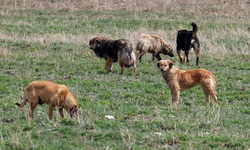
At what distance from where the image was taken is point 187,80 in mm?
12516

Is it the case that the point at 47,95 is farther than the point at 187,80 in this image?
No

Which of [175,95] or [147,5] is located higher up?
[147,5]

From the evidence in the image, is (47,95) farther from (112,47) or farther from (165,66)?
(112,47)

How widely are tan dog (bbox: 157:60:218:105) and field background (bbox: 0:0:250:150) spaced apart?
309 millimetres

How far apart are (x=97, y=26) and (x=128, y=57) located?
1083 centimetres

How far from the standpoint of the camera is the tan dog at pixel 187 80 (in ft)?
40.8

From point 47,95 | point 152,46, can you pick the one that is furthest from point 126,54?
point 47,95

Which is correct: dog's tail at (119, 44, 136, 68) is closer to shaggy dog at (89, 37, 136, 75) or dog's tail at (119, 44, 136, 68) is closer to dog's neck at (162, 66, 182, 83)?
shaggy dog at (89, 37, 136, 75)

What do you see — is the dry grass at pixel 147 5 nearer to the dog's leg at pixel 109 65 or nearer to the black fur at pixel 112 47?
the black fur at pixel 112 47

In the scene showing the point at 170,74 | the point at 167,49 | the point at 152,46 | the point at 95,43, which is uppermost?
the point at 95,43

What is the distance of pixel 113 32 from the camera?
2425 centimetres

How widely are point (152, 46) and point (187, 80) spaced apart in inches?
252

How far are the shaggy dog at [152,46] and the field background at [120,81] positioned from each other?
0.52 m

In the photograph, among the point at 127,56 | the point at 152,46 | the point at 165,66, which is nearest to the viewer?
the point at 165,66
